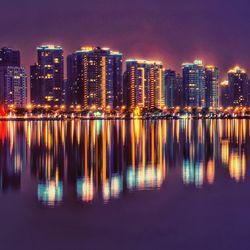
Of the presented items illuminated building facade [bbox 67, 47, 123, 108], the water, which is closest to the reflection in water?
the water

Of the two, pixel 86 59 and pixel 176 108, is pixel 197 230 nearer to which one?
pixel 86 59

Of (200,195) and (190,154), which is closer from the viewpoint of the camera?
(200,195)

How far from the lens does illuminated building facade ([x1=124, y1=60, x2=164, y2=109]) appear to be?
179 m

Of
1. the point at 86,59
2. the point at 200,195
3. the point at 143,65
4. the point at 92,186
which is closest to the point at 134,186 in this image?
the point at 92,186

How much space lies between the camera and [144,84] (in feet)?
601

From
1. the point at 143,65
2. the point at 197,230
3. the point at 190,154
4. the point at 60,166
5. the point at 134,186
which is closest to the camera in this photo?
the point at 197,230

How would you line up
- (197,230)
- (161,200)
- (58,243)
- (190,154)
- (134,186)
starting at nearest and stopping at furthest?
(58,243) < (197,230) < (161,200) < (134,186) < (190,154)

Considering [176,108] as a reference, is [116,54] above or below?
above

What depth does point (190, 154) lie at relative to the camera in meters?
23.5

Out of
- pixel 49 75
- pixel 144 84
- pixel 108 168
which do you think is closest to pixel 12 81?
pixel 49 75

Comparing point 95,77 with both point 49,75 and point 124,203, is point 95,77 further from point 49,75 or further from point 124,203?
point 124,203

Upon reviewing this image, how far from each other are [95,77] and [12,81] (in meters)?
29.4

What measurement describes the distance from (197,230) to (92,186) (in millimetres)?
5073

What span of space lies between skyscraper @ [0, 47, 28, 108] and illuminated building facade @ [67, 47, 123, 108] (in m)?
19.4
